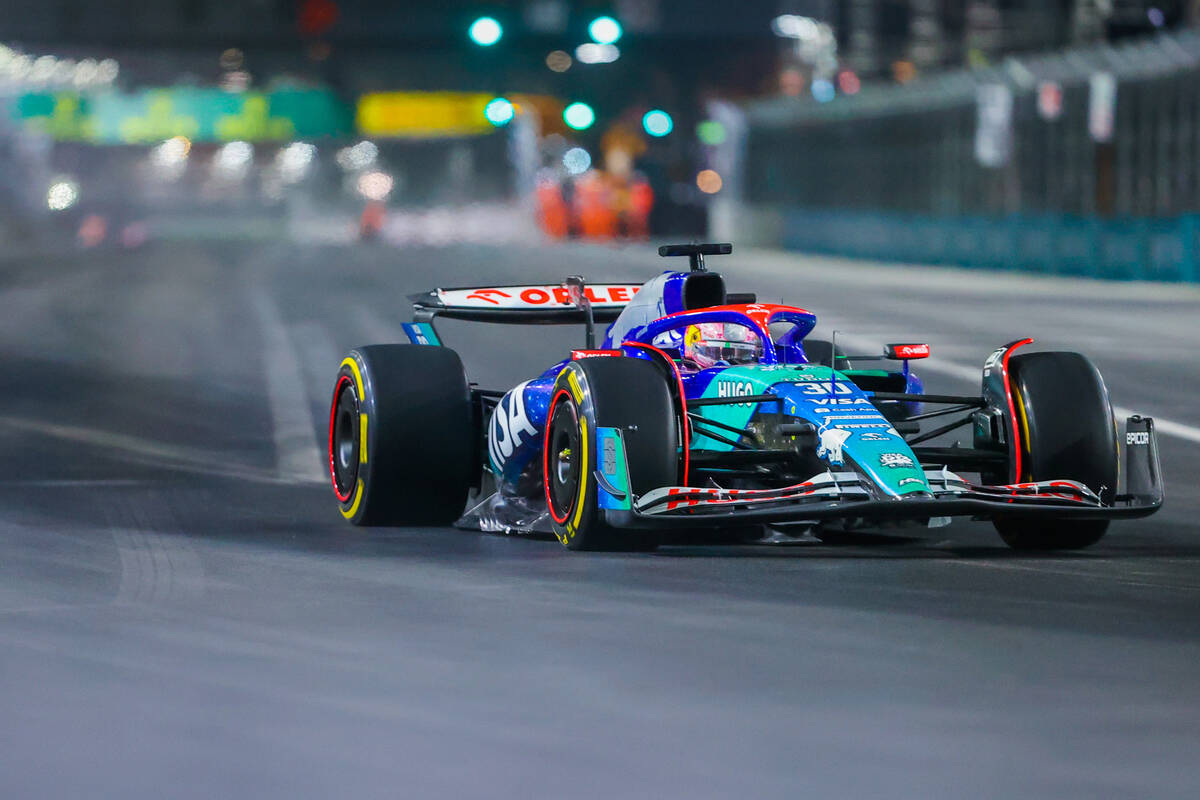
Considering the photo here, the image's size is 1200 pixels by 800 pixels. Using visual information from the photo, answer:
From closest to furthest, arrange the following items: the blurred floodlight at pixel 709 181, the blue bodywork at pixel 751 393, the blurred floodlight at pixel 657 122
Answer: the blue bodywork at pixel 751 393
the blurred floodlight at pixel 657 122
the blurred floodlight at pixel 709 181

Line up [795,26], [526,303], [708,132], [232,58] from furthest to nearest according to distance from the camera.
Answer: [708,132], [795,26], [232,58], [526,303]

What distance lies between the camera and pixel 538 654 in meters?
6.73

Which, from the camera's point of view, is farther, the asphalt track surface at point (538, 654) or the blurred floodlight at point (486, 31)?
the blurred floodlight at point (486, 31)

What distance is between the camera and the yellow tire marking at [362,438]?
387 inches

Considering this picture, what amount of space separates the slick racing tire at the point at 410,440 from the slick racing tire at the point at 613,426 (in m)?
0.93

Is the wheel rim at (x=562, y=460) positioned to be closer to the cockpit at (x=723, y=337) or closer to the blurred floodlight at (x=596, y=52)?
the cockpit at (x=723, y=337)

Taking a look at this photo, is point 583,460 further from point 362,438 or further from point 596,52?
point 596,52

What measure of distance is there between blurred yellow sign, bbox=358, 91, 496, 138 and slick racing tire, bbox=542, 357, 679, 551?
73150 mm

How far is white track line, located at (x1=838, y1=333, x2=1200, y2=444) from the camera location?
14586 millimetres

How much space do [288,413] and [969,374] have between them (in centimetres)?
630

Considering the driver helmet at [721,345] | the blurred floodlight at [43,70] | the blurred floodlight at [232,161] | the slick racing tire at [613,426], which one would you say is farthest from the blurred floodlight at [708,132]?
the slick racing tire at [613,426]

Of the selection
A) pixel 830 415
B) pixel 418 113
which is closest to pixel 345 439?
pixel 830 415

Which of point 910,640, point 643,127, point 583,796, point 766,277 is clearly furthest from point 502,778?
point 643,127

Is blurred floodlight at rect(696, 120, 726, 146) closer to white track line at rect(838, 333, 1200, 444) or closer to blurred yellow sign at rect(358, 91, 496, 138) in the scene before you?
blurred yellow sign at rect(358, 91, 496, 138)
